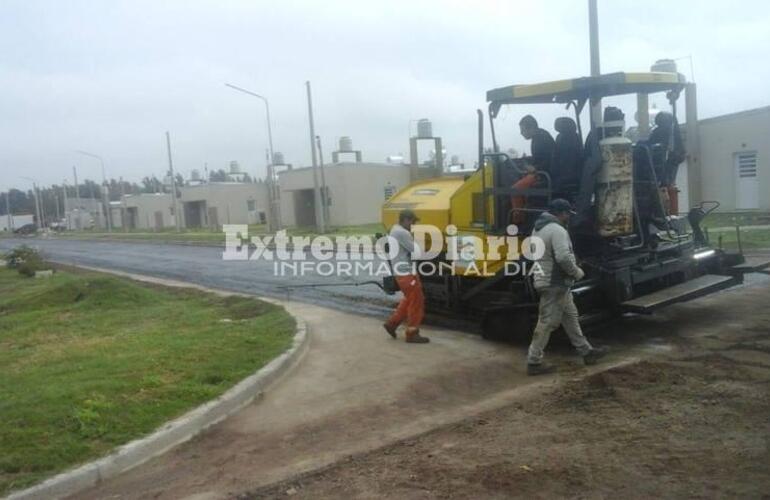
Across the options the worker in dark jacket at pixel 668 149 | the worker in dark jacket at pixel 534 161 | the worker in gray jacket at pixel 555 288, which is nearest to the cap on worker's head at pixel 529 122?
the worker in dark jacket at pixel 534 161

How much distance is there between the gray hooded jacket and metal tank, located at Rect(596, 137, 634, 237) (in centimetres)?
96

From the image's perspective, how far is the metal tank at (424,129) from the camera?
3256 centimetres

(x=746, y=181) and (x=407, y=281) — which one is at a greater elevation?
(x=746, y=181)

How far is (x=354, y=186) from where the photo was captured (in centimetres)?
4222

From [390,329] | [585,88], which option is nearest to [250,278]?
[390,329]

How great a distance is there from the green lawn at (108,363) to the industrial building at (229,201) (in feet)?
130

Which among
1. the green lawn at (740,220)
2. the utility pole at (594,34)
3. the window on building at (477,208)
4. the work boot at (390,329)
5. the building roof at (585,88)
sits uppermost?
the utility pole at (594,34)

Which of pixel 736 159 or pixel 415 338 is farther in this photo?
pixel 736 159

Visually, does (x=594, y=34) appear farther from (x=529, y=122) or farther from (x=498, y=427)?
(x=498, y=427)

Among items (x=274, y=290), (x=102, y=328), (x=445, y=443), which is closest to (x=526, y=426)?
(x=445, y=443)

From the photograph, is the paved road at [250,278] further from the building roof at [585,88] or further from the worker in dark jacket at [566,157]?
the building roof at [585,88]

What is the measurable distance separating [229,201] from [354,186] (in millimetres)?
17016

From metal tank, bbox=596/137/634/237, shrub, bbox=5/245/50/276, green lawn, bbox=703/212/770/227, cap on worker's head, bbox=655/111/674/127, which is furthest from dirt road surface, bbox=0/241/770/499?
shrub, bbox=5/245/50/276

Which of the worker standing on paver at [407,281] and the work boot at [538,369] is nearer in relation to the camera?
the work boot at [538,369]
